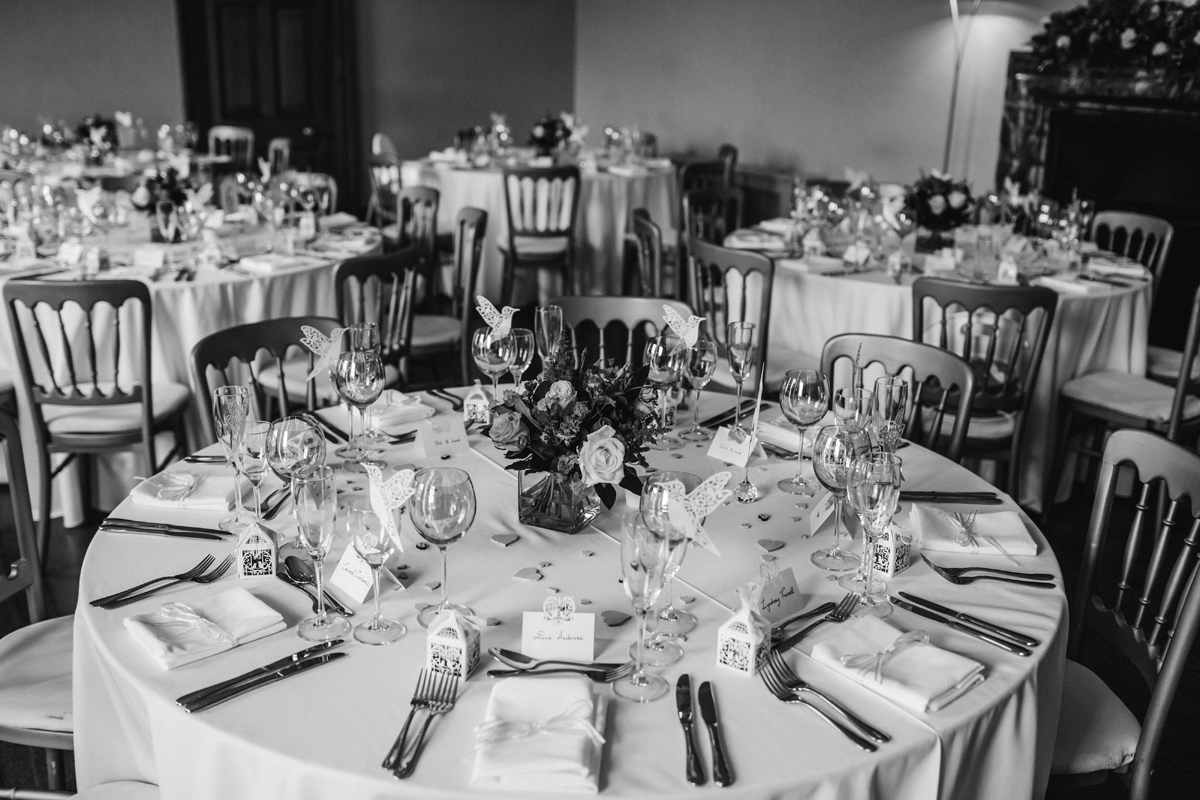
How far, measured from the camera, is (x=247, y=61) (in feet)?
30.7

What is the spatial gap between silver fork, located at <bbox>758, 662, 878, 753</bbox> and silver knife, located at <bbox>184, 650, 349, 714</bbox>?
0.63 m

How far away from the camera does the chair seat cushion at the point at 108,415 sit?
3.58 meters

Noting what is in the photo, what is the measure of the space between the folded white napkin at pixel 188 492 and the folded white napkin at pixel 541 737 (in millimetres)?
894

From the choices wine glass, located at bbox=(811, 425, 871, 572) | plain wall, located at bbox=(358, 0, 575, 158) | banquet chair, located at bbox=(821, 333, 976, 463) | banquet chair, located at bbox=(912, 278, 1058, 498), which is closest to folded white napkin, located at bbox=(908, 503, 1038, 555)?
wine glass, located at bbox=(811, 425, 871, 572)

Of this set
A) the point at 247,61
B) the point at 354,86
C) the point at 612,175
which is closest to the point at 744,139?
the point at 612,175

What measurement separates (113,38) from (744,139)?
5.23m

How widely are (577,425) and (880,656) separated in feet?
2.09

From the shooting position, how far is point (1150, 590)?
2006 millimetres

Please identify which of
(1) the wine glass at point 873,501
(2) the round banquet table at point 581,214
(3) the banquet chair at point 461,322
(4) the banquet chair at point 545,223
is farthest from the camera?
(2) the round banquet table at point 581,214

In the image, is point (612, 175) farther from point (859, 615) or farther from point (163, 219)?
point (859, 615)

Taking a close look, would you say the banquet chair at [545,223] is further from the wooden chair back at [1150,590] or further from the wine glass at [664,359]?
the wooden chair back at [1150,590]

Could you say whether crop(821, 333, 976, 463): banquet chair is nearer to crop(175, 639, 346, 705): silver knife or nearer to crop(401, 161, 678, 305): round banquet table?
crop(175, 639, 346, 705): silver knife

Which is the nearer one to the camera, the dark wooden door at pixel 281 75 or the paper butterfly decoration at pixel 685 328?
the paper butterfly decoration at pixel 685 328

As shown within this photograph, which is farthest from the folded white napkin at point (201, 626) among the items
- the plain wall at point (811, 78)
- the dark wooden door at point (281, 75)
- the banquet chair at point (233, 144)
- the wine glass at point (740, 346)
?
the dark wooden door at point (281, 75)
